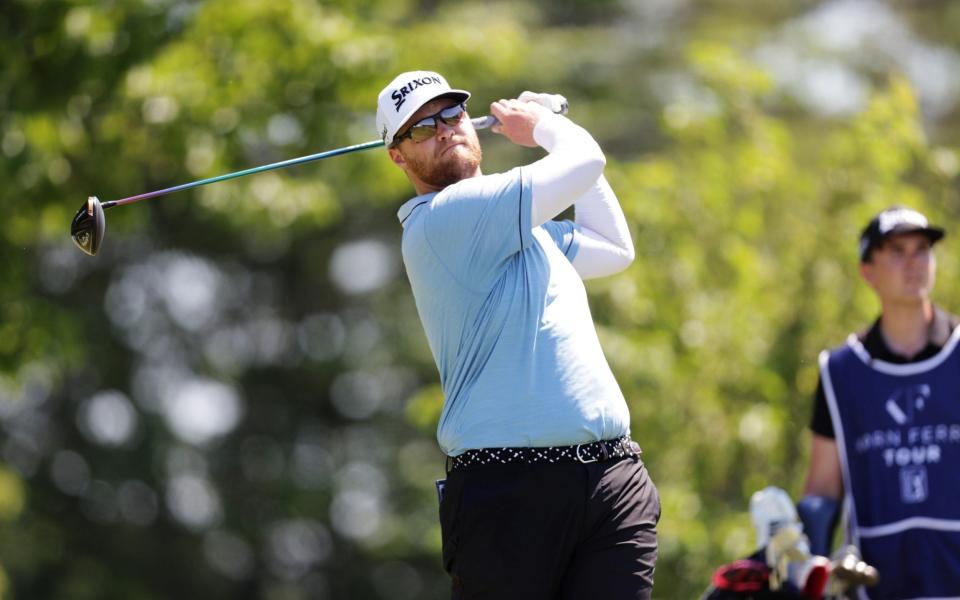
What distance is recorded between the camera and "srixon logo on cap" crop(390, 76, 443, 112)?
173 inches

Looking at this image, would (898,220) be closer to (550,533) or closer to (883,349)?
(883,349)

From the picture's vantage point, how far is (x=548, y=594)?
13.7ft

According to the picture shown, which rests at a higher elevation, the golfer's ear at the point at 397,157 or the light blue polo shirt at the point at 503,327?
the golfer's ear at the point at 397,157

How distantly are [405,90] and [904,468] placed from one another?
2.41m

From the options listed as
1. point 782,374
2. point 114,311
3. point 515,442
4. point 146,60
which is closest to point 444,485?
point 515,442

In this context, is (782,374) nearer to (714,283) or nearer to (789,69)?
(714,283)

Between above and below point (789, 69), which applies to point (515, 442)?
below

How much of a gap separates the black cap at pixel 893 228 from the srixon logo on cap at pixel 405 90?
7.35ft

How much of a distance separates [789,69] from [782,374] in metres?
7.74

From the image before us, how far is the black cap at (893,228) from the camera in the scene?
234 inches

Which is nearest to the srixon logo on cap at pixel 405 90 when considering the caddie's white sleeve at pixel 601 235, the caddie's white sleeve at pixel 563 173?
the caddie's white sleeve at pixel 563 173

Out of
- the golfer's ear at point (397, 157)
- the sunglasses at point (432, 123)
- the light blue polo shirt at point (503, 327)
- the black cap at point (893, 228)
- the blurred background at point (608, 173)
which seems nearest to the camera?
the light blue polo shirt at point (503, 327)

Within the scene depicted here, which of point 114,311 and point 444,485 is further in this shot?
point 114,311

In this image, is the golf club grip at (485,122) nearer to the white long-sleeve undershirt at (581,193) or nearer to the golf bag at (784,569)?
the white long-sleeve undershirt at (581,193)
